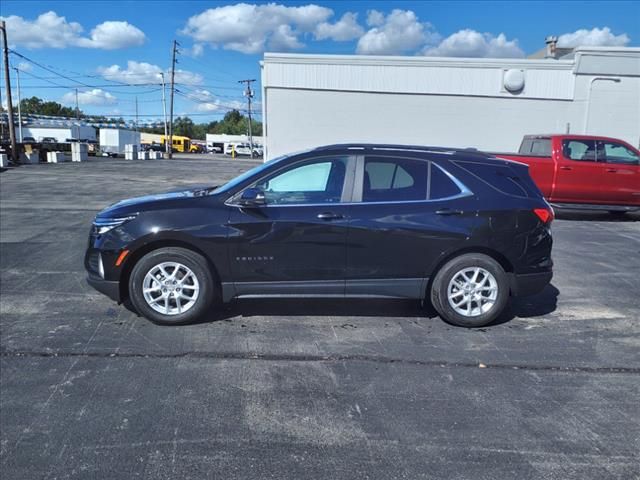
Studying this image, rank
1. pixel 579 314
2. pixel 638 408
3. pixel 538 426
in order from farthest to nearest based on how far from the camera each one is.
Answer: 1. pixel 579 314
2. pixel 638 408
3. pixel 538 426

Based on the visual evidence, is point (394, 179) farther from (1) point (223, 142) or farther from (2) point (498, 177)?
(1) point (223, 142)

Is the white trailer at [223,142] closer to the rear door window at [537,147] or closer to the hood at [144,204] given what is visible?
the rear door window at [537,147]

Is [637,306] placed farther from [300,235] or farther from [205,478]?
[205,478]

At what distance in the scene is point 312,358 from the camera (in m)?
4.26

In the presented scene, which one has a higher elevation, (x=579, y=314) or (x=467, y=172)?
(x=467, y=172)

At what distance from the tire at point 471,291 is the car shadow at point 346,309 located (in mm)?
242

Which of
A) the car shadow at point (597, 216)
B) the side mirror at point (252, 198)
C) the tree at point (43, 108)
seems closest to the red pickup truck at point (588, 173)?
the car shadow at point (597, 216)

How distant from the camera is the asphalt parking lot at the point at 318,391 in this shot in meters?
2.90

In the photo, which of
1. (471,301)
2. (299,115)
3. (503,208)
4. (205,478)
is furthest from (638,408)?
(299,115)

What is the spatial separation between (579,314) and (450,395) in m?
2.64

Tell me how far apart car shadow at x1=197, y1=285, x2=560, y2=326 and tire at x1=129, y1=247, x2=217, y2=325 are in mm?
281

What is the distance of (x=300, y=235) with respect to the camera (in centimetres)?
481

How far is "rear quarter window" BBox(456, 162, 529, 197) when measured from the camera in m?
5.06

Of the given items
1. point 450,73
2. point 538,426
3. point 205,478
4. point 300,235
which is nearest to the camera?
point 205,478
